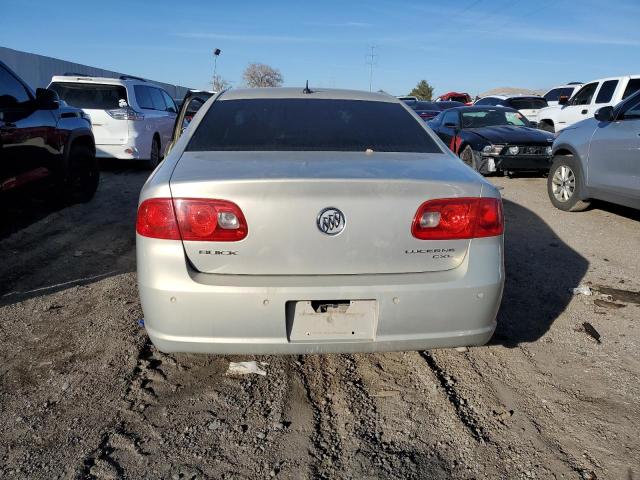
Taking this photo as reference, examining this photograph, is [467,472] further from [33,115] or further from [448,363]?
[33,115]

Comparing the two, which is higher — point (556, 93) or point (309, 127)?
point (309, 127)

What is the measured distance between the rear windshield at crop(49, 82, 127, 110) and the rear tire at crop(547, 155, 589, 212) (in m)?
7.42

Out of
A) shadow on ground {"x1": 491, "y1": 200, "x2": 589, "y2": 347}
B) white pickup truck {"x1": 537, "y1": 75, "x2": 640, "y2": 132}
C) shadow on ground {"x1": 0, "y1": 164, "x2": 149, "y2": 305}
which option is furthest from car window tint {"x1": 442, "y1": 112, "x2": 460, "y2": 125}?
shadow on ground {"x1": 0, "y1": 164, "x2": 149, "y2": 305}

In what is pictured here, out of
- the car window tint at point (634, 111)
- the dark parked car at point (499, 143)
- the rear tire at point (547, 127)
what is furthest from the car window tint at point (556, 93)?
the car window tint at point (634, 111)

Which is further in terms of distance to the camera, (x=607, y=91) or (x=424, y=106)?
(x=424, y=106)

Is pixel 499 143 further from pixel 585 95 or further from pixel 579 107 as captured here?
pixel 585 95

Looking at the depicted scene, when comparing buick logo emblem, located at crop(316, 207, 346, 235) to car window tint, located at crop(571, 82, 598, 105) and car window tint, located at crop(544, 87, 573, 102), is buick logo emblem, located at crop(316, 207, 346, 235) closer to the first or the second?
car window tint, located at crop(571, 82, 598, 105)

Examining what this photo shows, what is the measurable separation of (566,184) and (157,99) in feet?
27.5

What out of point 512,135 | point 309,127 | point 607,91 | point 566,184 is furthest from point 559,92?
point 309,127

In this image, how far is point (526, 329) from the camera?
3797 mm

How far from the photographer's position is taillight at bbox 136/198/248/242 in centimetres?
245

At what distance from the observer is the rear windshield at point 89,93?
995 centimetres

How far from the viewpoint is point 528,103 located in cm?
1962

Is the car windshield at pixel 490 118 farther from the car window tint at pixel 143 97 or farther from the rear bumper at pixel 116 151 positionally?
the rear bumper at pixel 116 151
